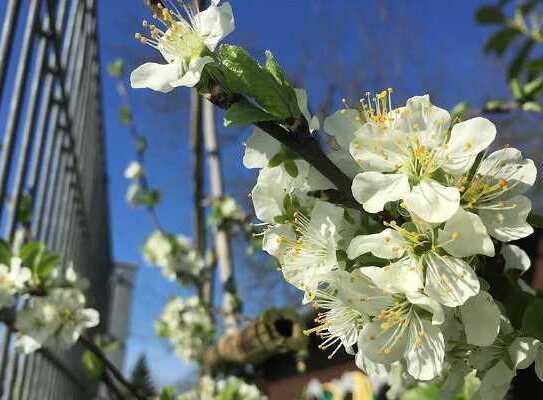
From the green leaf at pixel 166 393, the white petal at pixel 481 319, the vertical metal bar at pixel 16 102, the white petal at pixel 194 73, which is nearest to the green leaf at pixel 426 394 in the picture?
the white petal at pixel 481 319

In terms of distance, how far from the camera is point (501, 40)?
4.84 ft

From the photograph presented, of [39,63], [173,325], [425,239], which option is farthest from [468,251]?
[173,325]

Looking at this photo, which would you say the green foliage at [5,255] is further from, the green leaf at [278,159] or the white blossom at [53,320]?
the green leaf at [278,159]

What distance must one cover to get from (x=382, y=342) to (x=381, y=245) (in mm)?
91

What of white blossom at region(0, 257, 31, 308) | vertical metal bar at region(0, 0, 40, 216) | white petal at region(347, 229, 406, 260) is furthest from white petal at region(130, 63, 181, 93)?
vertical metal bar at region(0, 0, 40, 216)

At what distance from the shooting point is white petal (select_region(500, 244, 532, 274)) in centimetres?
63

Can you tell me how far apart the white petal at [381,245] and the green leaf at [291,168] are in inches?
3.5

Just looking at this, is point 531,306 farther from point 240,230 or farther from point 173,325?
point 173,325

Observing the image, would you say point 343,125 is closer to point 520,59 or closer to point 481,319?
point 481,319

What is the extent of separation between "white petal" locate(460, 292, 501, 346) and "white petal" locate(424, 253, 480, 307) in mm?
18

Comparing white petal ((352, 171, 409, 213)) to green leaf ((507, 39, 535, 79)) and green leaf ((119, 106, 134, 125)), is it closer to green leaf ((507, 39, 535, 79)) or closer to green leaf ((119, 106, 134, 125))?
green leaf ((507, 39, 535, 79))

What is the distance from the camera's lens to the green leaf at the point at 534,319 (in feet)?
1.69

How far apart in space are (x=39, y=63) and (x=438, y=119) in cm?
143

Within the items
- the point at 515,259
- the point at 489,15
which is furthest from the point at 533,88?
the point at 515,259
